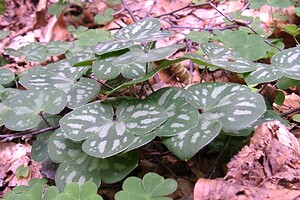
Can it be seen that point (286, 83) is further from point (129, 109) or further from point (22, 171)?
point (22, 171)

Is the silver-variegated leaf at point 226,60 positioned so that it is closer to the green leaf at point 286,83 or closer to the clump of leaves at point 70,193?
the green leaf at point 286,83

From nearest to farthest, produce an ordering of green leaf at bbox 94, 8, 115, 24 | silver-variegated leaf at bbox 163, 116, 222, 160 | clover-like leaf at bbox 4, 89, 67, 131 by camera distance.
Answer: silver-variegated leaf at bbox 163, 116, 222, 160, clover-like leaf at bbox 4, 89, 67, 131, green leaf at bbox 94, 8, 115, 24

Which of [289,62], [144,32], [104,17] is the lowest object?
[104,17]

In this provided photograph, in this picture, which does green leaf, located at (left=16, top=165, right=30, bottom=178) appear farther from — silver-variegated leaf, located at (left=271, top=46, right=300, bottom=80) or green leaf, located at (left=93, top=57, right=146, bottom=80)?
silver-variegated leaf, located at (left=271, top=46, right=300, bottom=80)

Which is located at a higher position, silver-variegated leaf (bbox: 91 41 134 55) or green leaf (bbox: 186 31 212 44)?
silver-variegated leaf (bbox: 91 41 134 55)

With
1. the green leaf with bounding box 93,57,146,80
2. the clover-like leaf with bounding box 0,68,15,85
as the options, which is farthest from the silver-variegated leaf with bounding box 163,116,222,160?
the clover-like leaf with bounding box 0,68,15,85

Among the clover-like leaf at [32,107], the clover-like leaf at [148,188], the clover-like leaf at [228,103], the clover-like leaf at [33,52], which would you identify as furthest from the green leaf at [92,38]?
the clover-like leaf at [148,188]

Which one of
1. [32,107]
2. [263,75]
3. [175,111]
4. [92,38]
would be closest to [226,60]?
[263,75]

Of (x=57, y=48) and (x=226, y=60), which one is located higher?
(x=226, y=60)
